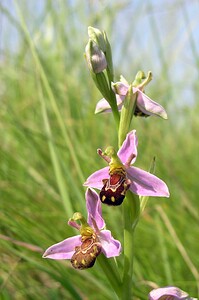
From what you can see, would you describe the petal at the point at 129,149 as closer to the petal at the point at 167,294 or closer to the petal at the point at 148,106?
the petal at the point at 148,106

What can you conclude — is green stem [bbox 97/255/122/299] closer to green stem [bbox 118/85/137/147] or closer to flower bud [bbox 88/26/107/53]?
green stem [bbox 118/85/137/147]

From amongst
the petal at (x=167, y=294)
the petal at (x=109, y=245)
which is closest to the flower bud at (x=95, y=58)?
the petal at (x=109, y=245)

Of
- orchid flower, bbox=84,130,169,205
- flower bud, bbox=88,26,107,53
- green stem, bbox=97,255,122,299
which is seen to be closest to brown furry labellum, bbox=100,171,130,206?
orchid flower, bbox=84,130,169,205

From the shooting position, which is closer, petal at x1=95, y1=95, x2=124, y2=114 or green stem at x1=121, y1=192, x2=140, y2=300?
green stem at x1=121, y1=192, x2=140, y2=300

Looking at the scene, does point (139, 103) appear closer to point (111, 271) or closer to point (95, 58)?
point (95, 58)

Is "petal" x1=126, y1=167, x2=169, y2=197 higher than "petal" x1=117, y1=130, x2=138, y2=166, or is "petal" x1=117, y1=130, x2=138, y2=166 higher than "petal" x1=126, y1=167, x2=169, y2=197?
"petal" x1=117, y1=130, x2=138, y2=166

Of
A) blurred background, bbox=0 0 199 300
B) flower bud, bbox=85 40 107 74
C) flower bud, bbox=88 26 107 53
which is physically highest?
flower bud, bbox=88 26 107 53

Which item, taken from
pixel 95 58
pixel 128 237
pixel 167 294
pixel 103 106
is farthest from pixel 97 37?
pixel 167 294
